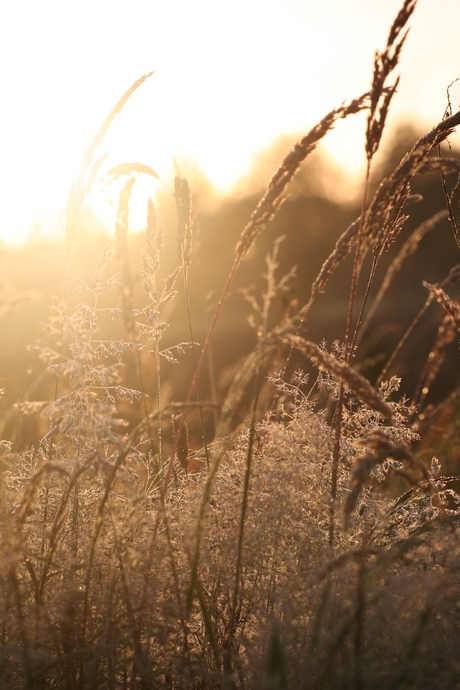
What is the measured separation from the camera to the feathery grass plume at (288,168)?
1.58 meters

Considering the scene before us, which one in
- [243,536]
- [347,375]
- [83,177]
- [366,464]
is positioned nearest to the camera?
[366,464]

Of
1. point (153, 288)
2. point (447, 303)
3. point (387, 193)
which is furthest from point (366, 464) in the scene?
point (153, 288)

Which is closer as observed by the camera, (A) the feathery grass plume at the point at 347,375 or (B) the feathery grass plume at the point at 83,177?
(A) the feathery grass plume at the point at 347,375

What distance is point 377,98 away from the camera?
1.53m

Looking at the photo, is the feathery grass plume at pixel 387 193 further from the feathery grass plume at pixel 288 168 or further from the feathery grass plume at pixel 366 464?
the feathery grass plume at pixel 366 464

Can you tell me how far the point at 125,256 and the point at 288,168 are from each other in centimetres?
50

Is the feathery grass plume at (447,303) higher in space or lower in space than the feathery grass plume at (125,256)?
lower

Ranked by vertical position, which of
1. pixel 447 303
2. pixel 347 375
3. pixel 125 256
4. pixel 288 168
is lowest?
pixel 347 375

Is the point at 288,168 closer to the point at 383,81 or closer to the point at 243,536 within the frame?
the point at 383,81

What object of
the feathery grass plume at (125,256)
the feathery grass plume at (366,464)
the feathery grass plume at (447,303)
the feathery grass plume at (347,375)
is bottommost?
the feathery grass plume at (366,464)

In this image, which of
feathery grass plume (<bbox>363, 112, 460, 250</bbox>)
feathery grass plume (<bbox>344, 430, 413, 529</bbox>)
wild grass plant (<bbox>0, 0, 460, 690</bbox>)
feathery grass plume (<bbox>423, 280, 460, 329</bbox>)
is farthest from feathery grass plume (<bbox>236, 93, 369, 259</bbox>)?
feathery grass plume (<bbox>344, 430, 413, 529</bbox>)

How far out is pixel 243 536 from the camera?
1.60 meters

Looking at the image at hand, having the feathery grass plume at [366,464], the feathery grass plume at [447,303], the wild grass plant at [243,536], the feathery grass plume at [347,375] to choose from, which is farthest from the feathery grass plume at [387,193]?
the feathery grass plume at [366,464]

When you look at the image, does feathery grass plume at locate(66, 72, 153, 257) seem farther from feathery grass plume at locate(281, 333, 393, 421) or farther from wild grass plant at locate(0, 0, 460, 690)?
feathery grass plume at locate(281, 333, 393, 421)
